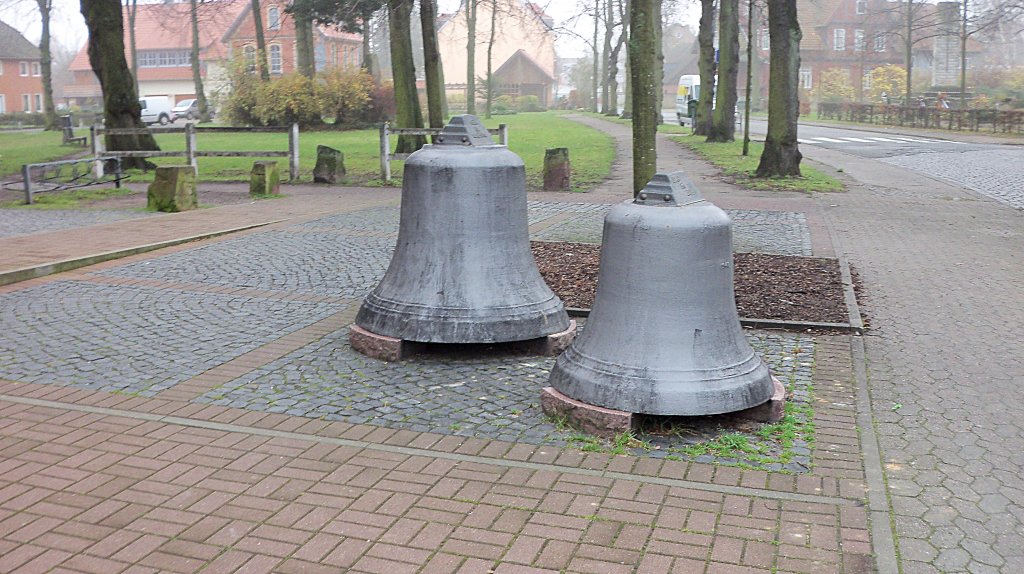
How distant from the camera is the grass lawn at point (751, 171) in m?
18.8

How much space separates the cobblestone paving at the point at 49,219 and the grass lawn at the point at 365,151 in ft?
19.2

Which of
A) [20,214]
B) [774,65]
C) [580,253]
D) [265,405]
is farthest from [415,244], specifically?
[774,65]

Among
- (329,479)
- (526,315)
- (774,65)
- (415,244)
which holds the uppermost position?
(774,65)

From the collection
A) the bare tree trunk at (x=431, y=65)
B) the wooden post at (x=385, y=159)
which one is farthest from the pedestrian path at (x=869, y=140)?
the wooden post at (x=385, y=159)

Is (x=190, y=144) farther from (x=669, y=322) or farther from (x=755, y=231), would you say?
(x=669, y=322)

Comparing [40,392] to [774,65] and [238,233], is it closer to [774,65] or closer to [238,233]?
[238,233]

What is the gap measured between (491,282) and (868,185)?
50.0 ft

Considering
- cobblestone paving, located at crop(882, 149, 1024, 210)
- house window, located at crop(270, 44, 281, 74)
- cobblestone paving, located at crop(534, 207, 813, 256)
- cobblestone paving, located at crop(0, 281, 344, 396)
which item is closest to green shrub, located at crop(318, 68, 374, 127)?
cobblestone paving, located at crop(882, 149, 1024, 210)

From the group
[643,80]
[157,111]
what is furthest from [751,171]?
[157,111]

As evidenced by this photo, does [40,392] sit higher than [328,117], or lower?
lower

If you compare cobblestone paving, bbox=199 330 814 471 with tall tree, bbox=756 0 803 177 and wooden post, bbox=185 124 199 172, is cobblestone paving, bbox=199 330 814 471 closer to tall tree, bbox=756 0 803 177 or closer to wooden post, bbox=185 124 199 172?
tall tree, bbox=756 0 803 177

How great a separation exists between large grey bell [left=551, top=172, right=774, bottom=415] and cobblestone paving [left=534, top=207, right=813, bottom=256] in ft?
16.9

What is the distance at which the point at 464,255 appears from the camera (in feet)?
21.8

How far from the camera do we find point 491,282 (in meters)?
6.63
